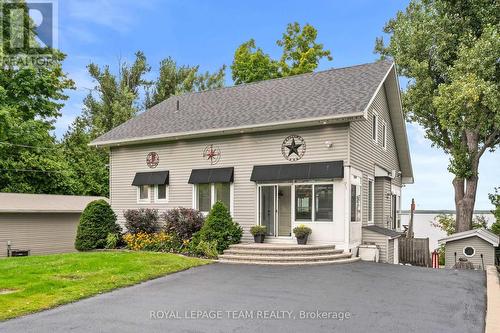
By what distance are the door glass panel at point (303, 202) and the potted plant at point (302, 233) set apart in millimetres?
496

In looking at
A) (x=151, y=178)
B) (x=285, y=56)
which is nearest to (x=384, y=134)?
(x=151, y=178)

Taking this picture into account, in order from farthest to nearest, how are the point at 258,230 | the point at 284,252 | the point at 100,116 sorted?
the point at 100,116 → the point at 258,230 → the point at 284,252

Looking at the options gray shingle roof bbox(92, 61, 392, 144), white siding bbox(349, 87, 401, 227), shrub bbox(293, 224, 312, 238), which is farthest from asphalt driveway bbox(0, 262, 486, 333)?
gray shingle roof bbox(92, 61, 392, 144)

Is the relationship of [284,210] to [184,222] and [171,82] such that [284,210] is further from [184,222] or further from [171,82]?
[171,82]

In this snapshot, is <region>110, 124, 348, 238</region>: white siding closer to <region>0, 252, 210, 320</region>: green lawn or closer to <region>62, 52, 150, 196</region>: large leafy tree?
<region>0, 252, 210, 320</region>: green lawn

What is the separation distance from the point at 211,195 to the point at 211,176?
754mm

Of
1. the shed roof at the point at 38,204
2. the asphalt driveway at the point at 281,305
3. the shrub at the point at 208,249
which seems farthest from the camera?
the shed roof at the point at 38,204

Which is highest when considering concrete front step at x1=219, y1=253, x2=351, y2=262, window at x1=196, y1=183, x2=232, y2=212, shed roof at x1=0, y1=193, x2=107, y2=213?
window at x1=196, y1=183, x2=232, y2=212

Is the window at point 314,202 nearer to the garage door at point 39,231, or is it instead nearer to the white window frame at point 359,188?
the white window frame at point 359,188

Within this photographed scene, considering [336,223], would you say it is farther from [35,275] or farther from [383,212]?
[35,275]

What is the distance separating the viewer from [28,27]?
2380 cm

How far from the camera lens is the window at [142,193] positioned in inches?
690

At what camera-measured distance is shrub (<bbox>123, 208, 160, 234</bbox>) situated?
16078 millimetres

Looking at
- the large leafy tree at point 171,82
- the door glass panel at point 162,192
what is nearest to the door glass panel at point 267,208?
the door glass panel at point 162,192
